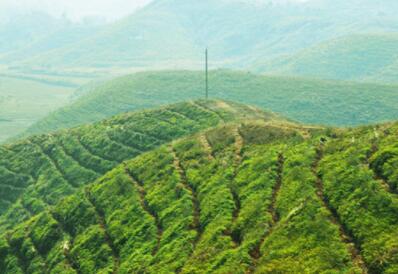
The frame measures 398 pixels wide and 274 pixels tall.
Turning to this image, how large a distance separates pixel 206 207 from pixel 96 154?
81.3 m

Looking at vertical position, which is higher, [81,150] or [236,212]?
[236,212]

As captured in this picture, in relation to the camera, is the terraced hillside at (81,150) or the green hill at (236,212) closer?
the green hill at (236,212)

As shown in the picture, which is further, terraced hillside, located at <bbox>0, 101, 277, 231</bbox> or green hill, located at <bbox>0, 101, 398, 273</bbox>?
terraced hillside, located at <bbox>0, 101, 277, 231</bbox>

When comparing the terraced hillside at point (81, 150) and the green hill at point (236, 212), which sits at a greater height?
the green hill at point (236, 212)

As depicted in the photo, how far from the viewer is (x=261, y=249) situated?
5781 cm

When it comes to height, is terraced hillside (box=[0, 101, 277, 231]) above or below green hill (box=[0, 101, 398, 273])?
below

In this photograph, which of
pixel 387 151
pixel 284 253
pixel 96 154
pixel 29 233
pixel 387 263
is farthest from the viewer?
pixel 96 154

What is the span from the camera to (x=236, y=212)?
2776 inches

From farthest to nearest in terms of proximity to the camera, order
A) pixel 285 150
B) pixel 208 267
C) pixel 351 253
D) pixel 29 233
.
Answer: pixel 29 233 → pixel 285 150 → pixel 208 267 → pixel 351 253

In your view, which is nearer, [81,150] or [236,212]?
[236,212]

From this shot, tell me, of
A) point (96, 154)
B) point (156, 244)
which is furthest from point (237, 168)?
point (96, 154)

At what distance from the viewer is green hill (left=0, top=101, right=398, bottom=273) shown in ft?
181

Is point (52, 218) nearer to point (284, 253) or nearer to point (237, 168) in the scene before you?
point (237, 168)

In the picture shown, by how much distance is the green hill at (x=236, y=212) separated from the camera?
55188 millimetres
